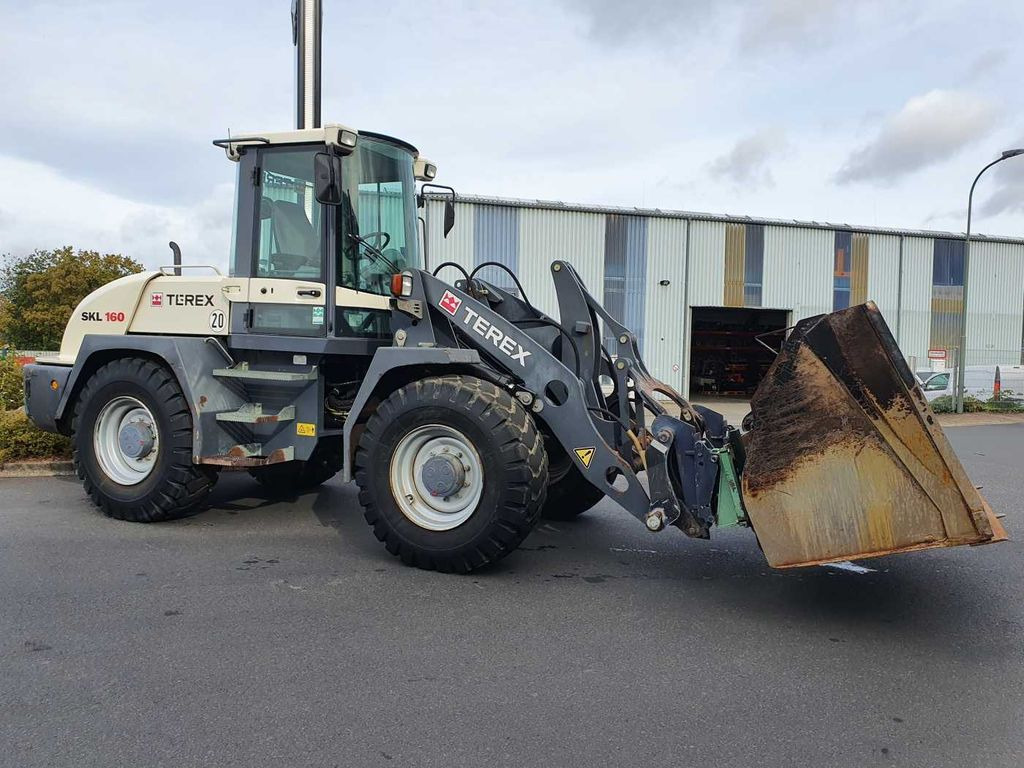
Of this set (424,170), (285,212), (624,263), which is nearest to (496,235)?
(624,263)

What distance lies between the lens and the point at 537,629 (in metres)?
4.14

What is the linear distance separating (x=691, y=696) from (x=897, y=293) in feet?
93.0

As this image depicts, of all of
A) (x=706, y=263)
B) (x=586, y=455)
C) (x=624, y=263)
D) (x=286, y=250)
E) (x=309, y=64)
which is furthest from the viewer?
(x=706, y=263)

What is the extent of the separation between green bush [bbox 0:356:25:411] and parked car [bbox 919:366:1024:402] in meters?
22.3

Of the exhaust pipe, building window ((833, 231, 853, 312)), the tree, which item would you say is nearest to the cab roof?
the exhaust pipe

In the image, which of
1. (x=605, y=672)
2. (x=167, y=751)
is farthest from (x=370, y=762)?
(x=605, y=672)

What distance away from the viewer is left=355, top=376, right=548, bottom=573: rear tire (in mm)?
4676

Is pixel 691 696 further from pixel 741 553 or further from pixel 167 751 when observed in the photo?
pixel 741 553

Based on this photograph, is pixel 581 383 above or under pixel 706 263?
under

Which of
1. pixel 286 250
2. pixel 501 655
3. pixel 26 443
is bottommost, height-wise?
pixel 501 655

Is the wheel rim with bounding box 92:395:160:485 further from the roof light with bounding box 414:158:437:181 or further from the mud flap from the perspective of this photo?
the mud flap

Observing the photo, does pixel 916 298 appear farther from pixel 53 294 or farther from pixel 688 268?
pixel 53 294

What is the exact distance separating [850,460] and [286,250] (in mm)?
4132

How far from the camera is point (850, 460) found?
3.95 metres
